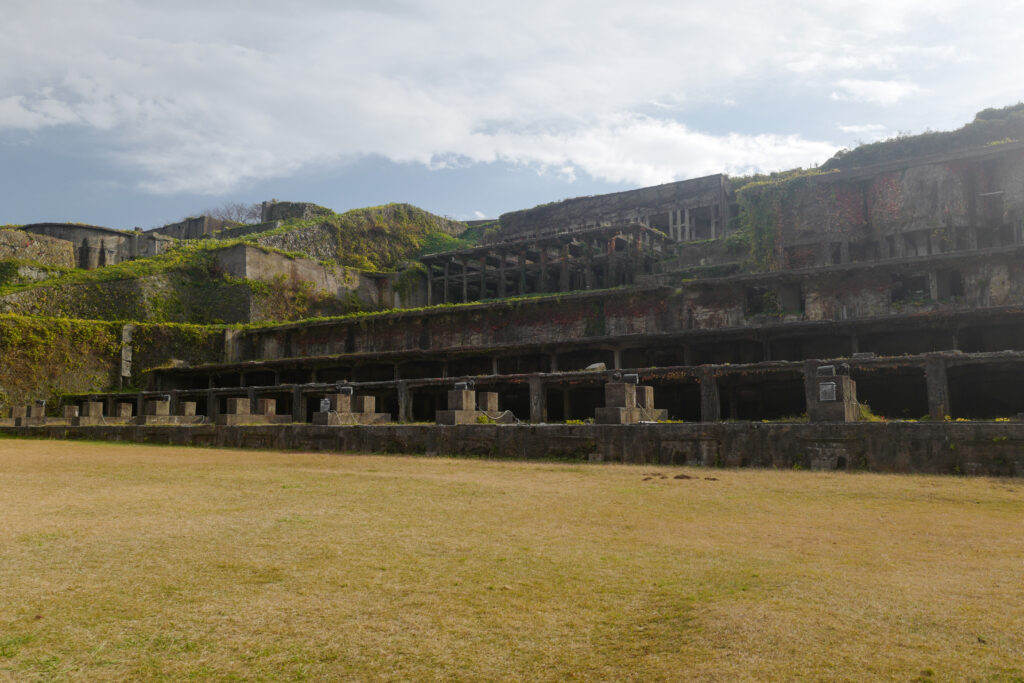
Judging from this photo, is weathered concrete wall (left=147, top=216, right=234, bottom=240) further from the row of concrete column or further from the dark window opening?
the dark window opening

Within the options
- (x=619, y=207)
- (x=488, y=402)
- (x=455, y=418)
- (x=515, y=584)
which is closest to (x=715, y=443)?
(x=455, y=418)

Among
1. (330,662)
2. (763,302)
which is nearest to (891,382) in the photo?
(763,302)

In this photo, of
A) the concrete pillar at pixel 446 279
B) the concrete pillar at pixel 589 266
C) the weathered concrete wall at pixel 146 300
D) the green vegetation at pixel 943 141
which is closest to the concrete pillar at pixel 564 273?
the concrete pillar at pixel 589 266

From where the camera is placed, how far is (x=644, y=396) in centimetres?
1803

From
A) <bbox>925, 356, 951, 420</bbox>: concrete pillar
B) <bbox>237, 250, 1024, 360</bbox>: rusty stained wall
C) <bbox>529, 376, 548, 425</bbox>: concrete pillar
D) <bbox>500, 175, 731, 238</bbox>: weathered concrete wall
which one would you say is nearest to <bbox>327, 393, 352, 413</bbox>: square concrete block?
<bbox>529, 376, 548, 425</bbox>: concrete pillar

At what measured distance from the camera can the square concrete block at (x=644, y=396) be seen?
17906mm

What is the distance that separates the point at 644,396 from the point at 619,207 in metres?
29.5

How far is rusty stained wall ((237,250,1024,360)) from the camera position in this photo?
25109 millimetres

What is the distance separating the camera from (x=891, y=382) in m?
20.5

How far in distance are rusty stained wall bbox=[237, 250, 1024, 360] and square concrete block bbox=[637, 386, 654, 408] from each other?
6188 millimetres

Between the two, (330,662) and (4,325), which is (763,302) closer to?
(330,662)

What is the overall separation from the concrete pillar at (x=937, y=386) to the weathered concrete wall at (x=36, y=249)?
42.8m

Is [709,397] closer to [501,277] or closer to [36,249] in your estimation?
[501,277]

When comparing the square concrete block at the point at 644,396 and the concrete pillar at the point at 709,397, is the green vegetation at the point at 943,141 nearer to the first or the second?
the concrete pillar at the point at 709,397
